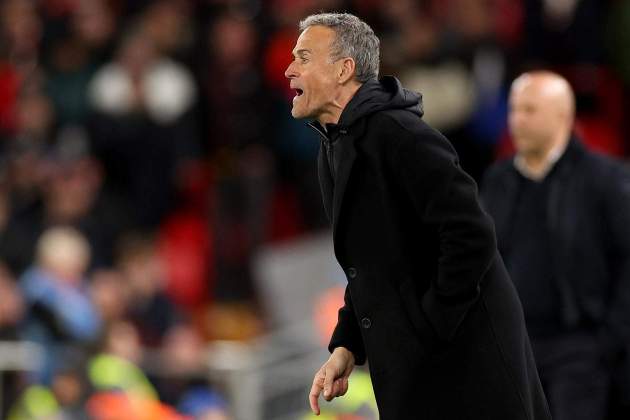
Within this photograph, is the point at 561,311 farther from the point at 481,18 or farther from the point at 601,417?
the point at 481,18

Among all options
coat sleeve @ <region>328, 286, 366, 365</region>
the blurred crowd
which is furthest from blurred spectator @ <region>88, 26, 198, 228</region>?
coat sleeve @ <region>328, 286, 366, 365</region>

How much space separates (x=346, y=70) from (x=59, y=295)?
5783mm

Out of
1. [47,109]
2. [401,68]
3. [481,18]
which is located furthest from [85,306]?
[481,18]

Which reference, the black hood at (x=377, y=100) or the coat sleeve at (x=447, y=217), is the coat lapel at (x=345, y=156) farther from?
the coat sleeve at (x=447, y=217)

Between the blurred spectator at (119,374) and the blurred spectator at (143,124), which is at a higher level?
the blurred spectator at (143,124)

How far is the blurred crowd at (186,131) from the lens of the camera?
954cm

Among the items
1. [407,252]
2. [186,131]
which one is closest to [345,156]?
[407,252]

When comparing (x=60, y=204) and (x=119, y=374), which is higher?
(x=60, y=204)

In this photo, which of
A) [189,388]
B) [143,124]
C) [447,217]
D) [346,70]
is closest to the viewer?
[447,217]

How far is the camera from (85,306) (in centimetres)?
934

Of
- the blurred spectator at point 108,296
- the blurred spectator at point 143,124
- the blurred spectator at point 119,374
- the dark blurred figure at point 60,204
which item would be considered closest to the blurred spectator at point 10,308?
Result: the dark blurred figure at point 60,204

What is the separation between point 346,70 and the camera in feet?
12.7

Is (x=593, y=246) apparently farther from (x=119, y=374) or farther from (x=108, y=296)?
(x=108, y=296)

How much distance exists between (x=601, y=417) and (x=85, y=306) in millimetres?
4948
